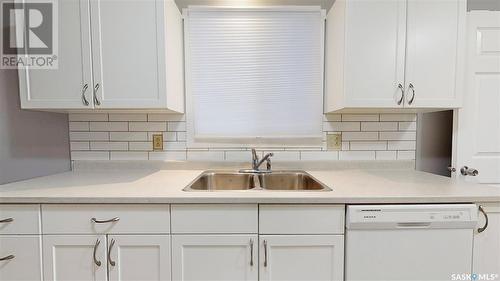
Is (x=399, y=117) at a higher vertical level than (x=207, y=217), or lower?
higher

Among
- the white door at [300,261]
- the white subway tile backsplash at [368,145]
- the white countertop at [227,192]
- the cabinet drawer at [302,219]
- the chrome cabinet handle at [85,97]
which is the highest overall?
the chrome cabinet handle at [85,97]

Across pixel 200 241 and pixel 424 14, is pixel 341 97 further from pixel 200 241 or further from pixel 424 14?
pixel 200 241

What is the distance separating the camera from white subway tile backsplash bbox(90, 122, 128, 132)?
1733 mm

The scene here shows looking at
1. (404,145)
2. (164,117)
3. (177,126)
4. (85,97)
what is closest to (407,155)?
(404,145)

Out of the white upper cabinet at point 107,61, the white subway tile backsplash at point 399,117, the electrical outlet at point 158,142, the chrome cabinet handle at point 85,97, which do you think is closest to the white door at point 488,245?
the white subway tile backsplash at point 399,117

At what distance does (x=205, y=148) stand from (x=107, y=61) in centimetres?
82

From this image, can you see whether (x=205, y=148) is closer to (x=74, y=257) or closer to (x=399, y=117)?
(x=74, y=257)

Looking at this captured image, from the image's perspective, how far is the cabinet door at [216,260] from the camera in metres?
1.12

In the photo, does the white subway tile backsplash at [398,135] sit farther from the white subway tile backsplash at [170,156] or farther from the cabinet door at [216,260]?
the white subway tile backsplash at [170,156]

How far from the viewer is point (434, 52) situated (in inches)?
54.3

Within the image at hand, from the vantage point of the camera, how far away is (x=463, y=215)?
3.55 feet

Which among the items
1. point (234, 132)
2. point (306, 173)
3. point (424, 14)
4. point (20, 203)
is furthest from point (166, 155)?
point (424, 14)

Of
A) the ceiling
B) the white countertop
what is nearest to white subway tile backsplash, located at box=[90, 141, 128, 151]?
the white countertop

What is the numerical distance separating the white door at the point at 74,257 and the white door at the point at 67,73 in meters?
0.72
